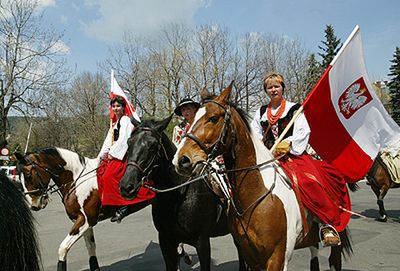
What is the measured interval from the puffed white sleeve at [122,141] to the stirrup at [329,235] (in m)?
2.94

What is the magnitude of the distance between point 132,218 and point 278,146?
8.58 meters

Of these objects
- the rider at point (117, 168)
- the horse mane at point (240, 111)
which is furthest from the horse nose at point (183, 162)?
the rider at point (117, 168)

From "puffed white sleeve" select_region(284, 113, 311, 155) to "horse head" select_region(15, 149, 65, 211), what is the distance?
3.83 metres

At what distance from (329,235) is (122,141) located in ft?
10.2

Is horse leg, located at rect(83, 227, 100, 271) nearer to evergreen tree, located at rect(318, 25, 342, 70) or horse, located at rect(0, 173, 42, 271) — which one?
horse, located at rect(0, 173, 42, 271)

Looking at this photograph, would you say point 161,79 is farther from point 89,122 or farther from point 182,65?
point 89,122

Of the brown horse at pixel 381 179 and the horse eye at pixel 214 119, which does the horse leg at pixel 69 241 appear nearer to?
the horse eye at pixel 214 119

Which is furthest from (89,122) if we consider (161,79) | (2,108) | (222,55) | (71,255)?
(71,255)

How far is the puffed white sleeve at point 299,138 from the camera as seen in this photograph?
370 cm

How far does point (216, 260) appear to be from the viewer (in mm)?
6289

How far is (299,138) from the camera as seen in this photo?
370 cm

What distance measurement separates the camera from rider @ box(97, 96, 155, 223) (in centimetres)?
508

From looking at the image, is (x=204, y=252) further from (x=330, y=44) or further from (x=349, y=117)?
(x=330, y=44)

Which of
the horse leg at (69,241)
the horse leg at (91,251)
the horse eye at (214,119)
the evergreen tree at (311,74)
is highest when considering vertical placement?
the evergreen tree at (311,74)
